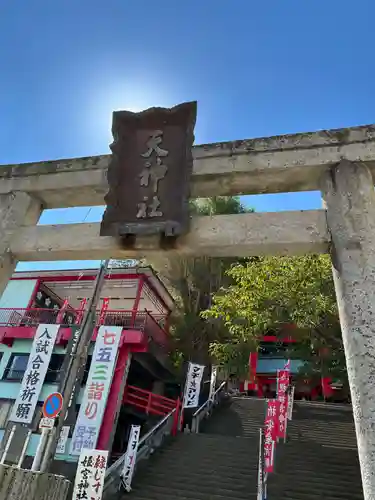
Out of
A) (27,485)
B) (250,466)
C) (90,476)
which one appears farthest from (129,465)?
(27,485)

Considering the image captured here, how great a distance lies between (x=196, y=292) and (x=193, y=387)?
778 centimetres

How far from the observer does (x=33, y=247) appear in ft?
14.6

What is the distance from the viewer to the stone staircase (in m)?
9.74

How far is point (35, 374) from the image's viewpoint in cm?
1501

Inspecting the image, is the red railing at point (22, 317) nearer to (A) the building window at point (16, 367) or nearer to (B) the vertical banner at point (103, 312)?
(A) the building window at point (16, 367)

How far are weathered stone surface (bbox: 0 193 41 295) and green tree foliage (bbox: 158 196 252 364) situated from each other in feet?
50.7

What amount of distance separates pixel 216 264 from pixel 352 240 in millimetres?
19032

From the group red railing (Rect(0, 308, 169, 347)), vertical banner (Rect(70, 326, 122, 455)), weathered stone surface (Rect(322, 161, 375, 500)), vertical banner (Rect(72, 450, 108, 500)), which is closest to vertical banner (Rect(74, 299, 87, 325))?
red railing (Rect(0, 308, 169, 347))

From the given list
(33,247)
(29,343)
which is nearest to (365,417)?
(33,247)

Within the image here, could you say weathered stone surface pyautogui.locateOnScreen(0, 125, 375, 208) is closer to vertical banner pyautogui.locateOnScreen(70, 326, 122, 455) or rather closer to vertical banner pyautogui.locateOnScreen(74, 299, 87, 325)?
vertical banner pyautogui.locateOnScreen(70, 326, 122, 455)

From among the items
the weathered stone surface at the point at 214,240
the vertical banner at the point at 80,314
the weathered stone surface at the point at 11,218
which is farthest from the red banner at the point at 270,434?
Answer: the vertical banner at the point at 80,314

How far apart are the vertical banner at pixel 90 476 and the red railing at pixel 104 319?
7255 mm

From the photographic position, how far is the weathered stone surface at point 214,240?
3838 millimetres

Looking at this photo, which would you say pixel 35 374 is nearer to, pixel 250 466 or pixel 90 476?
pixel 90 476
